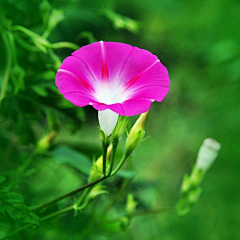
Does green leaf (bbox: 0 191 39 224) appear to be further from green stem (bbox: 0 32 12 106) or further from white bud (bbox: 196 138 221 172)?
white bud (bbox: 196 138 221 172)

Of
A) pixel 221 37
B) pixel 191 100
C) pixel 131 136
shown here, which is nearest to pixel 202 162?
pixel 131 136

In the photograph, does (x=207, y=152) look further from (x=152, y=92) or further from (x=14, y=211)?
(x=14, y=211)

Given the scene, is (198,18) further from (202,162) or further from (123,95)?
(123,95)

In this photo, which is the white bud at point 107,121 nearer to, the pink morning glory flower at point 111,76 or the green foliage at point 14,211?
the pink morning glory flower at point 111,76

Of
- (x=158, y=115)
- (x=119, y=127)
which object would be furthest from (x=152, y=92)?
(x=158, y=115)

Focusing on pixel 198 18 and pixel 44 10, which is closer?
pixel 44 10

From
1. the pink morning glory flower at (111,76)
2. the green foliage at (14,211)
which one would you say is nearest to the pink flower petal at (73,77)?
the pink morning glory flower at (111,76)

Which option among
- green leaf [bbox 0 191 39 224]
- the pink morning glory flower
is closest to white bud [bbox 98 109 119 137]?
the pink morning glory flower
